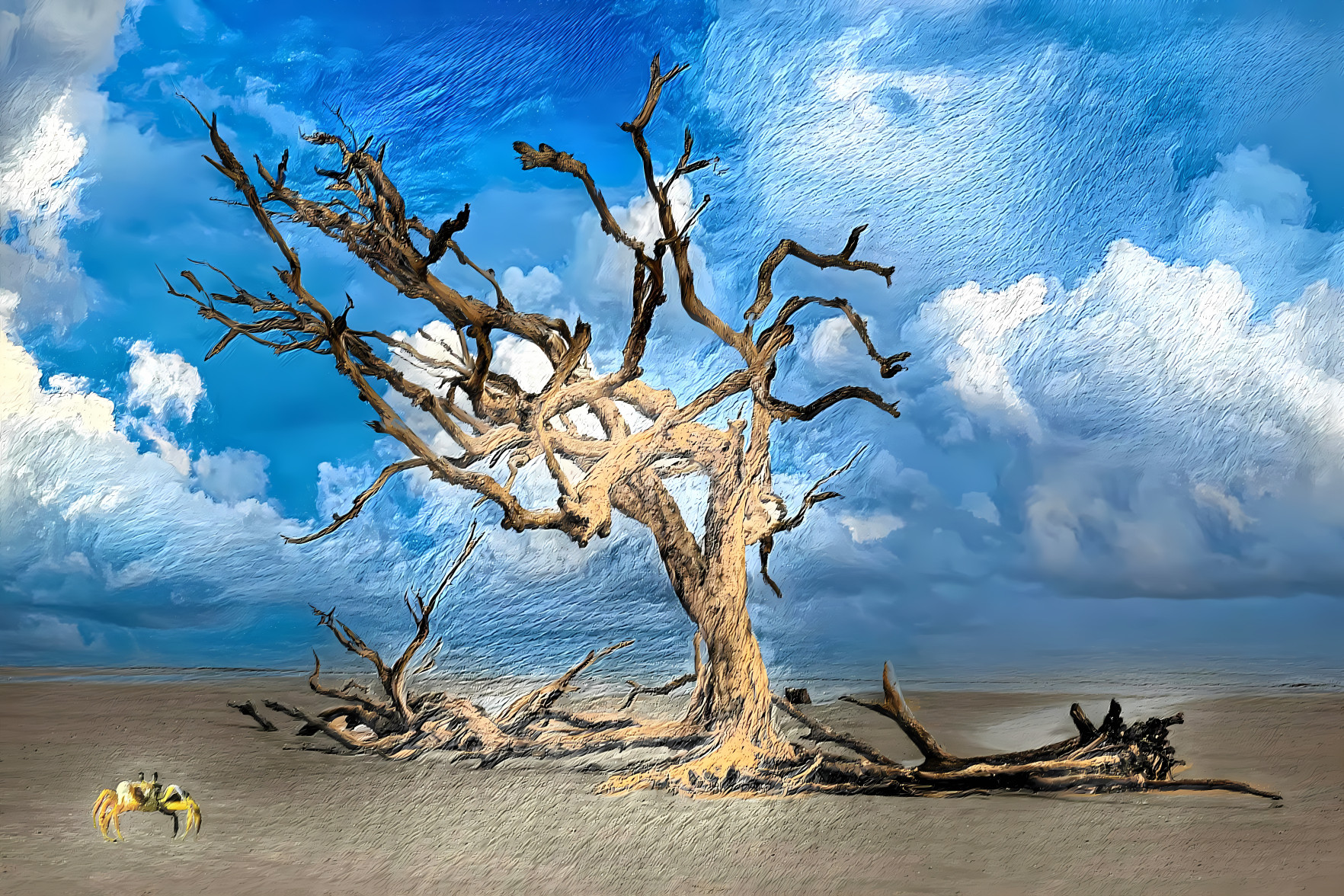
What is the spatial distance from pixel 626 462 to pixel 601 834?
267 centimetres

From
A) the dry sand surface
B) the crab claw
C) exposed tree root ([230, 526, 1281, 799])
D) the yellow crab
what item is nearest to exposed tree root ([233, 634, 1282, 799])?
exposed tree root ([230, 526, 1281, 799])

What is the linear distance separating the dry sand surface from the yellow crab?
0.51 feet

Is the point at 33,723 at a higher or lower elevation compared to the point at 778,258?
lower

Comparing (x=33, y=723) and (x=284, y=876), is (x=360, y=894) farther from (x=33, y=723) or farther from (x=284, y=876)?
(x=33, y=723)

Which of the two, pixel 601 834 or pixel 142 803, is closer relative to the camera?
pixel 142 803

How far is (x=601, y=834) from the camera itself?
6.70 meters

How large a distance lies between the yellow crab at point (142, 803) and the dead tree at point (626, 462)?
67.5 inches

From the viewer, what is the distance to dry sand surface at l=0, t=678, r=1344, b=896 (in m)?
5.91

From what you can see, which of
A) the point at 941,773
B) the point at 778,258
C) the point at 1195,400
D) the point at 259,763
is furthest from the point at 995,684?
the point at 259,763

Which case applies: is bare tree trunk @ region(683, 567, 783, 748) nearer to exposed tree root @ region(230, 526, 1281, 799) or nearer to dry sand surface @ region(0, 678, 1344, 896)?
exposed tree root @ region(230, 526, 1281, 799)

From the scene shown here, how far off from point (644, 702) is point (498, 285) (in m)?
4.49

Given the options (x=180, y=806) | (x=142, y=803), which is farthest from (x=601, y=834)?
(x=142, y=803)

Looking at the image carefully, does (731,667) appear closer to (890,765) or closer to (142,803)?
(890,765)

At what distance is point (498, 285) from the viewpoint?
8.02 meters
